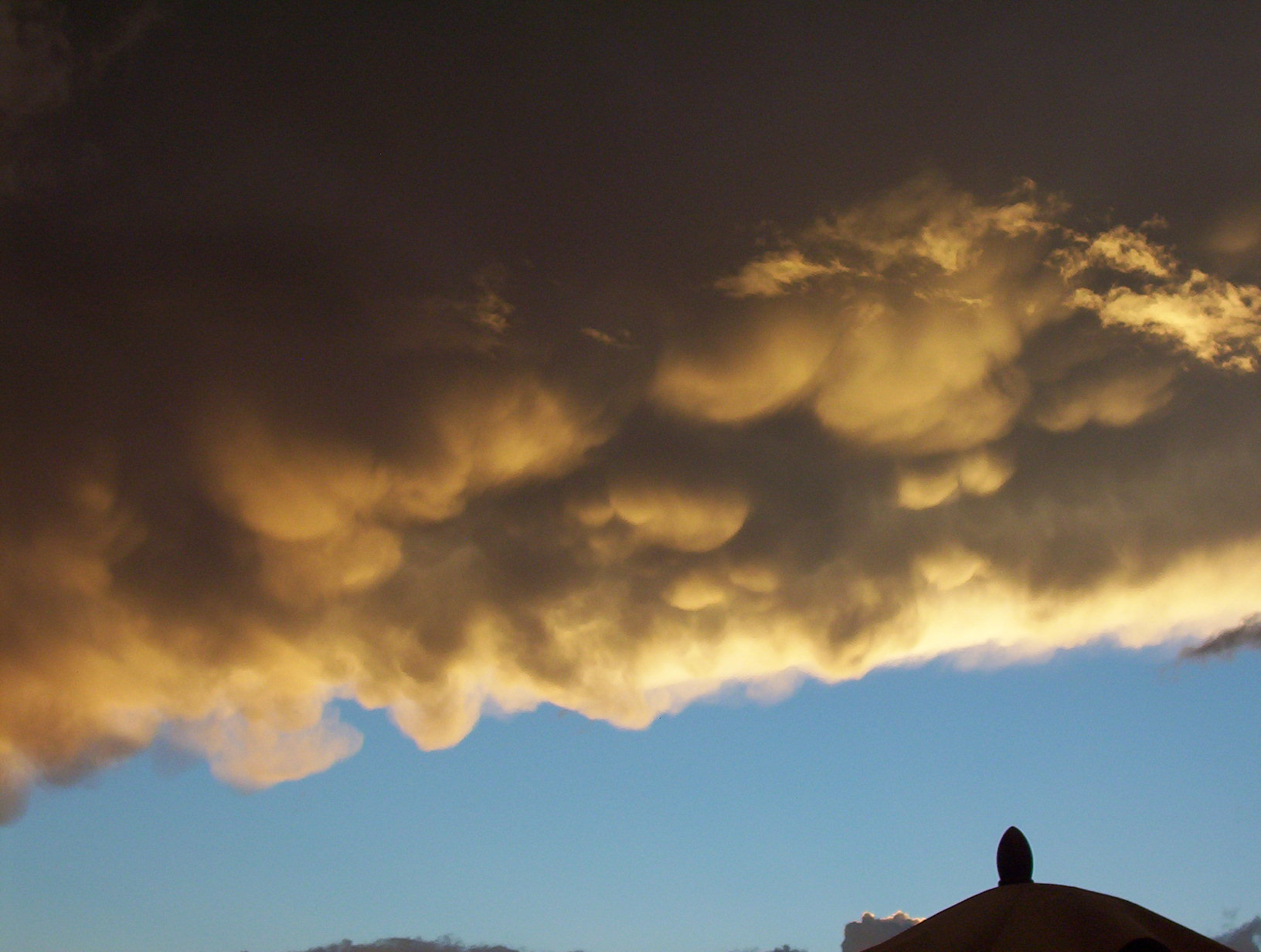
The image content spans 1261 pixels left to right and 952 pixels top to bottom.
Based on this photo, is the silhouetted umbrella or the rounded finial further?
the rounded finial

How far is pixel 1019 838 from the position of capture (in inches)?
550

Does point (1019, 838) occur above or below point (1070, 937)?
above

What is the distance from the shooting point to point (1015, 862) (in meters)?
13.8

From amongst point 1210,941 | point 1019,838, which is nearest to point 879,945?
point 1019,838

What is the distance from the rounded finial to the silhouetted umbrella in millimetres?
200

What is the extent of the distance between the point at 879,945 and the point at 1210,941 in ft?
13.4

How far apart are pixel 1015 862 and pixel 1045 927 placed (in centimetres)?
202

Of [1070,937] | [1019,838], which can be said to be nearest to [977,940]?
[1070,937]

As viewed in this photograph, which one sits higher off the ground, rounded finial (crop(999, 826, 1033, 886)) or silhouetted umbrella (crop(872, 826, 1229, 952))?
rounded finial (crop(999, 826, 1033, 886))

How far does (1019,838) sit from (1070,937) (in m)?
2.44

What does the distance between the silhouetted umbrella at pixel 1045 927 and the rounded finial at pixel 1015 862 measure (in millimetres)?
200

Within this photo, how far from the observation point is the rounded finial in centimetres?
1377

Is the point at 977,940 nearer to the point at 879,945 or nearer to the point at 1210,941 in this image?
the point at 879,945

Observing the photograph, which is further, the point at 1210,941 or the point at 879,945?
the point at 879,945
